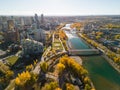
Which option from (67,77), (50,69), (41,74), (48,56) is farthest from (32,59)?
(67,77)

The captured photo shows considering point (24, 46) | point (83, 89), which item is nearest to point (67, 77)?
point (83, 89)

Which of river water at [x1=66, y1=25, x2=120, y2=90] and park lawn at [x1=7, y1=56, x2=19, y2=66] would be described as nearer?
river water at [x1=66, y1=25, x2=120, y2=90]

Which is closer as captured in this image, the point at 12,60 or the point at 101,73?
the point at 101,73

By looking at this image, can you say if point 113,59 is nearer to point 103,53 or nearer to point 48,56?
point 103,53

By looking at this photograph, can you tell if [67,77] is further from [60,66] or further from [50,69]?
[50,69]

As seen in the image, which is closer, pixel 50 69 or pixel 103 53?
pixel 50 69

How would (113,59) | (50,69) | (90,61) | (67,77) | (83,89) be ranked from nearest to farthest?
(83,89)
(67,77)
(50,69)
(113,59)
(90,61)

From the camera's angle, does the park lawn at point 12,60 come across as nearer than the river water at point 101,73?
No

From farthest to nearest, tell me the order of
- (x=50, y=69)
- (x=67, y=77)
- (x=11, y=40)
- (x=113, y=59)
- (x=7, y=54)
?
(x=11, y=40), (x=7, y=54), (x=113, y=59), (x=50, y=69), (x=67, y=77)

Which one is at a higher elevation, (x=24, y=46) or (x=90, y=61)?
(x=24, y=46)

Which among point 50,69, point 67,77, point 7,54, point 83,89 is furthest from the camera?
point 7,54
